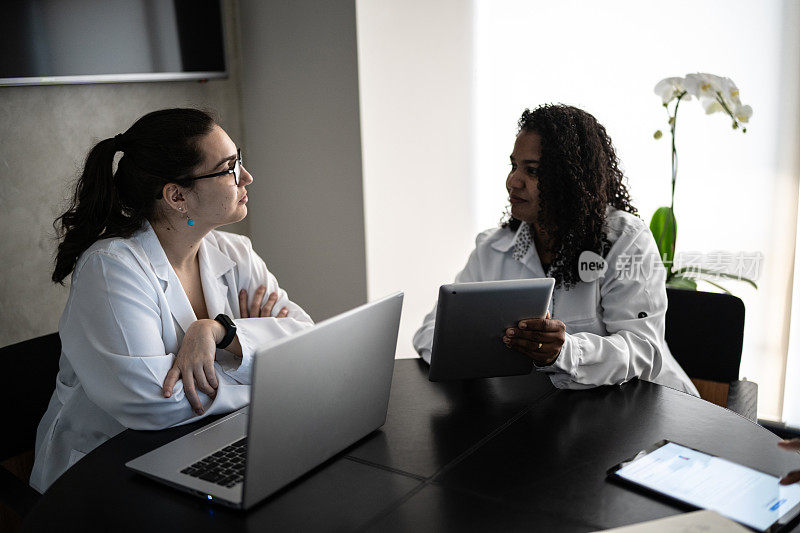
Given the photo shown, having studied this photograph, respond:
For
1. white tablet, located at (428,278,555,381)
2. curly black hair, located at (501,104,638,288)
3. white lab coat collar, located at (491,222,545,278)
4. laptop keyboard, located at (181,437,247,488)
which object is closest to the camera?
laptop keyboard, located at (181,437,247,488)

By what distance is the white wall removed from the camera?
10.2 feet

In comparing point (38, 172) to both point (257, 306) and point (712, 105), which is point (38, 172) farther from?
point (712, 105)

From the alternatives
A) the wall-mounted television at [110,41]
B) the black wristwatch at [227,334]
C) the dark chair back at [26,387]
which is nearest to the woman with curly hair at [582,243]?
the black wristwatch at [227,334]

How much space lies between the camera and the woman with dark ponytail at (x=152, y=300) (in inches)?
63.0

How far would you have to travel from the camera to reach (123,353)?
1618 millimetres

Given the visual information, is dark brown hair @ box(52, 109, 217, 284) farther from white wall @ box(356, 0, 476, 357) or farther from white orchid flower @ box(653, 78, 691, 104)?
white orchid flower @ box(653, 78, 691, 104)

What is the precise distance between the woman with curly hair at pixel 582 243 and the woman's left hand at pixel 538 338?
0.24m

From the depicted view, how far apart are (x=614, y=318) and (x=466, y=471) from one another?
842mm

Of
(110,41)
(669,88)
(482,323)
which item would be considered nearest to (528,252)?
(482,323)

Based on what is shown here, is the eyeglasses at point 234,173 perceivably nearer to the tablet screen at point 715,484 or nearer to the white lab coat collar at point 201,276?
the white lab coat collar at point 201,276

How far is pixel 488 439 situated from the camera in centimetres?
143

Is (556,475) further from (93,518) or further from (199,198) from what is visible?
(199,198)

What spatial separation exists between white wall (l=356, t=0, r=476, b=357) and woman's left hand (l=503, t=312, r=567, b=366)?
1.63m

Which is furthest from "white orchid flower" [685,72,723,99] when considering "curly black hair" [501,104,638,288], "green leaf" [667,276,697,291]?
"green leaf" [667,276,697,291]
